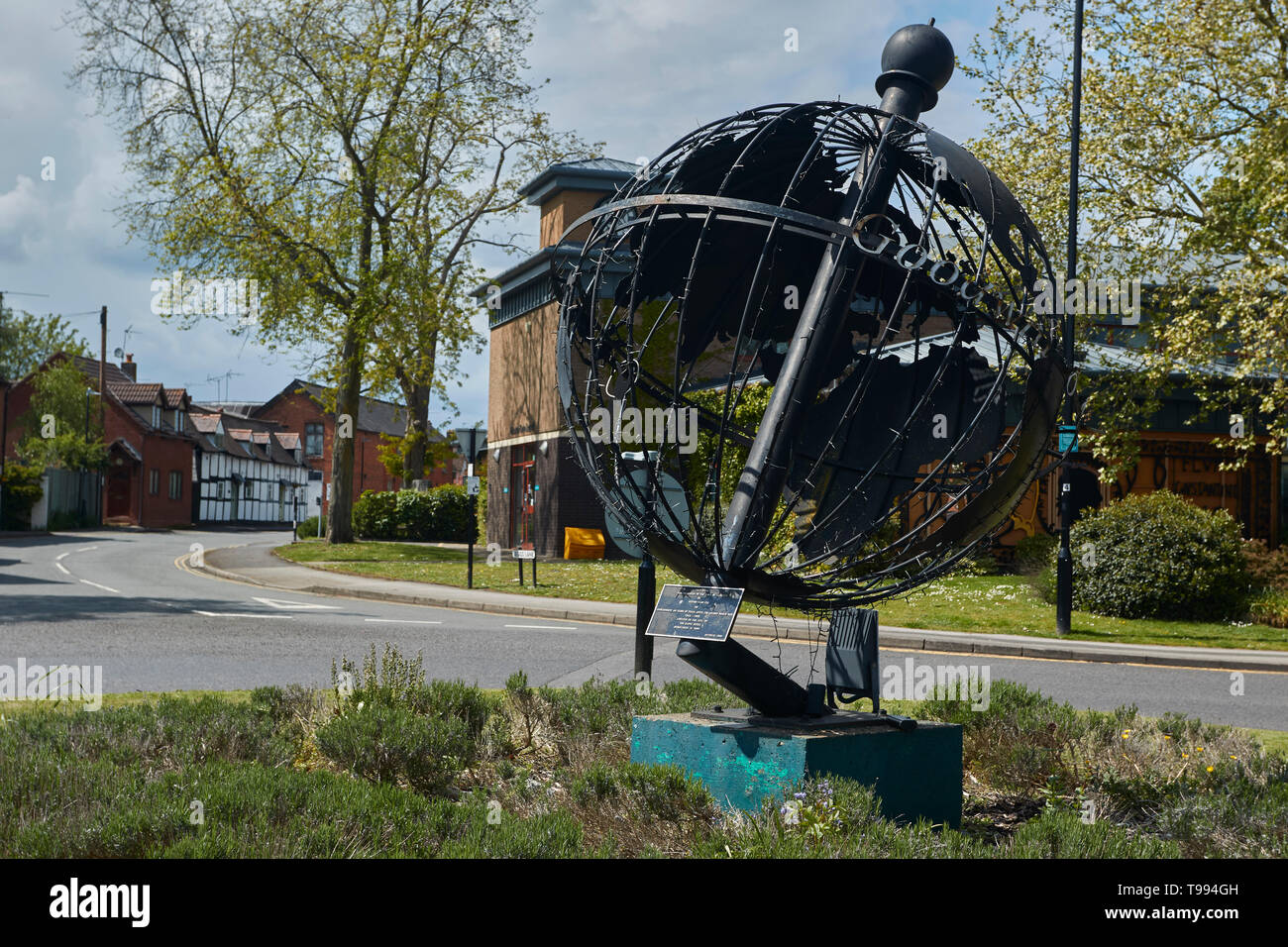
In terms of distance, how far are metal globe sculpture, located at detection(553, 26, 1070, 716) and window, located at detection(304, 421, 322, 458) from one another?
284 ft

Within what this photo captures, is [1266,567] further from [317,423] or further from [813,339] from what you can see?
[317,423]

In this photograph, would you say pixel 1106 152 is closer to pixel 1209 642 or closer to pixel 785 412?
pixel 1209 642

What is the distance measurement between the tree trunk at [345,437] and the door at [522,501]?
16.2 feet

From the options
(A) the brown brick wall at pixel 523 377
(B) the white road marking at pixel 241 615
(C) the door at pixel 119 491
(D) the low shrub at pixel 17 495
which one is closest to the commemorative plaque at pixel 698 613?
(B) the white road marking at pixel 241 615

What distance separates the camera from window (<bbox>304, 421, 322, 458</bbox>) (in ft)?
291

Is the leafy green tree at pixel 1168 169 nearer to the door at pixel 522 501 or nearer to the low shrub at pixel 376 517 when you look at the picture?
the door at pixel 522 501

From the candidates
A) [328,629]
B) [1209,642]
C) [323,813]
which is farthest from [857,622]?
[1209,642]

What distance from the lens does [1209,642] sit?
663 inches

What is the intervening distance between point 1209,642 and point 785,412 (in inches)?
571

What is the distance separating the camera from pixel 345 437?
3262 cm

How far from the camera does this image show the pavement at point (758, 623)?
15188mm

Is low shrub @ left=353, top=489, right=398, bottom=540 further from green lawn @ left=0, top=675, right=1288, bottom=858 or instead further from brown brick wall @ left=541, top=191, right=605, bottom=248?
green lawn @ left=0, top=675, right=1288, bottom=858

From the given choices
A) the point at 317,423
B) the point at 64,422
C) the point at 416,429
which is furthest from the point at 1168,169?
the point at 317,423

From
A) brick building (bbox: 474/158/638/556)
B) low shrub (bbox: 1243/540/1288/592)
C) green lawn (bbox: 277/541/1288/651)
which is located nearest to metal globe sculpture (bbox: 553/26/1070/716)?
green lawn (bbox: 277/541/1288/651)
